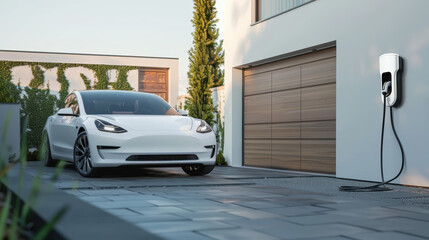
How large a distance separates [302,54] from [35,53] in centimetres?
1076

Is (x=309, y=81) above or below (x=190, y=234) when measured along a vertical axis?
above

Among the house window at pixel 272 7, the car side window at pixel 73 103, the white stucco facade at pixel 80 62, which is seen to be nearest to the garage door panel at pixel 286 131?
the house window at pixel 272 7

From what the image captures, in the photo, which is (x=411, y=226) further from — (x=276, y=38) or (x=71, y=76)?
(x=71, y=76)

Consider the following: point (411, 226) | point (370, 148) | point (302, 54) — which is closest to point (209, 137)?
point (370, 148)

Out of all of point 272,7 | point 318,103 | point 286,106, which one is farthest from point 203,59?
point 318,103

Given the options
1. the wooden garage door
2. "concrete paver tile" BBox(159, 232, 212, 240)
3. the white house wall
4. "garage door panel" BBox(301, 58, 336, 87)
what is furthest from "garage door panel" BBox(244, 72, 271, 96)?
"concrete paver tile" BBox(159, 232, 212, 240)

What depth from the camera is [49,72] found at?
1773 centimetres

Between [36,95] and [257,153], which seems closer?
[257,153]

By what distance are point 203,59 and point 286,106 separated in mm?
4027

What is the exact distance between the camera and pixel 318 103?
9.34 m

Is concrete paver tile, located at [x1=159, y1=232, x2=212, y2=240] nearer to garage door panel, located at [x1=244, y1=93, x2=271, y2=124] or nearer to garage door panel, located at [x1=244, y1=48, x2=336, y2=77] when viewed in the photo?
garage door panel, located at [x1=244, y1=48, x2=336, y2=77]

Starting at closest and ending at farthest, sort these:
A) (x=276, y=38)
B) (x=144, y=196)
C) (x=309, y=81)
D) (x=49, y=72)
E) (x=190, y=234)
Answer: (x=190, y=234) < (x=144, y=196) < (x=309, y=81) < (x=276, y=38) < (x=49, y=72)

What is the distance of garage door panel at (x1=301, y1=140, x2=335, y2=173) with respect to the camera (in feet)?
29.6

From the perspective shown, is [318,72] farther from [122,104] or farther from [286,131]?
[122,104]
